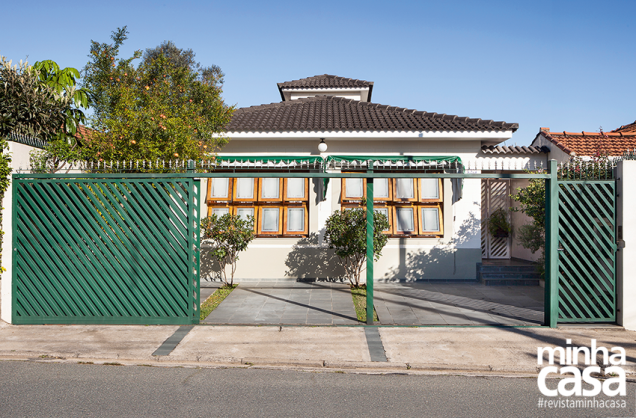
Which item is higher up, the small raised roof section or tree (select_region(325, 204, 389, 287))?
the small raised roof section

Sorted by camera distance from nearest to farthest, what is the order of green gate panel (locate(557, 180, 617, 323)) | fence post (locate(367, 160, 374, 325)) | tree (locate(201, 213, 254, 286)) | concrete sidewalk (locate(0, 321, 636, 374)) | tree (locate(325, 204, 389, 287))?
concrete sidewalk (locate(0, 321, 636, 374)), green gate panel (locate(557, 180, 617, 323)), fence post (locate(367, 160, 374, 325)), tree (locate(325, 204, 389, 287)), tree (locate(201, 213, 254, 286))

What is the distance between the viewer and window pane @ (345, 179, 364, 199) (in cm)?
1152

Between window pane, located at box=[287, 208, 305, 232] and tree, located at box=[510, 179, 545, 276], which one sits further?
window pane, located at box=[287, 208, 305, 232]

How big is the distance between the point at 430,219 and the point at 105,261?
25.7ft

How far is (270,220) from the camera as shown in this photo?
11.4 meters

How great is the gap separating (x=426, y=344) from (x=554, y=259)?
2627mm

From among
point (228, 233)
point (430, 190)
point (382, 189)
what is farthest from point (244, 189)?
point (430, 190)

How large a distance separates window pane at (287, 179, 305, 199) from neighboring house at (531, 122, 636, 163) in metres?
6.98

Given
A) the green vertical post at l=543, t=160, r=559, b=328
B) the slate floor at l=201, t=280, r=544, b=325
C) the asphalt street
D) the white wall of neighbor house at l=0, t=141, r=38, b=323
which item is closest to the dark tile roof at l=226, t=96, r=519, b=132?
the slate floor at l=201, t=280, r=544, b=325

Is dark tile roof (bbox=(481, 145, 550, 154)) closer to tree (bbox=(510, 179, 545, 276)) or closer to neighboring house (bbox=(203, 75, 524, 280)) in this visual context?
neighboring house (bbox=(203, 75, 524, 280))

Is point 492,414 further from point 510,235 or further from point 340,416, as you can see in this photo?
point 510,235

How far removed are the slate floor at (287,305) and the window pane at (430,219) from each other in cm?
273

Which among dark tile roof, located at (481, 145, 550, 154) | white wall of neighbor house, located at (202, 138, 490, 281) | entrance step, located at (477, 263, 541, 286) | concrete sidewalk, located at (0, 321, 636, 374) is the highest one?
dark tile roof, located at (481, 145, 550, 154)

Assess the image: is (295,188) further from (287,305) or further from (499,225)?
(499,225)
